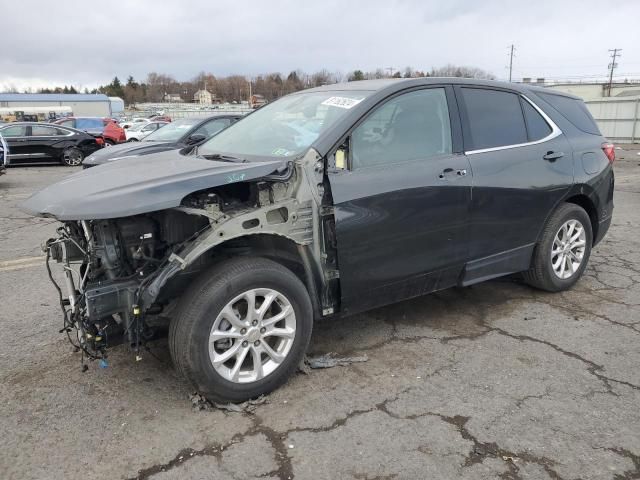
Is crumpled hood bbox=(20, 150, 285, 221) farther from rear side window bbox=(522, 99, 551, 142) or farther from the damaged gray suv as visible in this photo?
rear side window bbox=(522, 99, 551, 142)

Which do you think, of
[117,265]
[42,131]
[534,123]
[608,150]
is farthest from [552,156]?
[42,131]

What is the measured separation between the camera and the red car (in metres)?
22.6

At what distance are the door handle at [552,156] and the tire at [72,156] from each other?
1659 centimetres

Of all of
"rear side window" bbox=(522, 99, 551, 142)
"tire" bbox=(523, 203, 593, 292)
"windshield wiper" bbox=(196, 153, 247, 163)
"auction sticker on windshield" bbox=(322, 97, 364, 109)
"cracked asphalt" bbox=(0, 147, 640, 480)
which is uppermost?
"auction sticker on windshield" bbox=(322, 97, 364, 109)

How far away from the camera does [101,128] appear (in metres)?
26.6

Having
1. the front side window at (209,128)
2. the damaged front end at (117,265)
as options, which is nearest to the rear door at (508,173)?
the damaged front end at (117,265)

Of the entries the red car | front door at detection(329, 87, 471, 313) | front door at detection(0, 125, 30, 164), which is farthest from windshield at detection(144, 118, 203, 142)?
the red car

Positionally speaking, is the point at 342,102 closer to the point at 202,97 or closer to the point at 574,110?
the point at 574,110

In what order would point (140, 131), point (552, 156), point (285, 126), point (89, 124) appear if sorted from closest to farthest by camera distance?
point (285, 126)
point (552, 156)
point (140, 131)
point (89, 124)

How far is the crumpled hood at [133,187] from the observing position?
8.46 ft

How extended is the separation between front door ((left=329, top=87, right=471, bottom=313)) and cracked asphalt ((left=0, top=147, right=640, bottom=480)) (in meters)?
0.50

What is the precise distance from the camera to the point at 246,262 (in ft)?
9.53

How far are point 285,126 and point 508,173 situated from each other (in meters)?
1.73

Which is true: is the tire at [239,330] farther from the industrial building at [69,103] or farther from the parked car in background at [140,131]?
the industrial building at [69,103]
